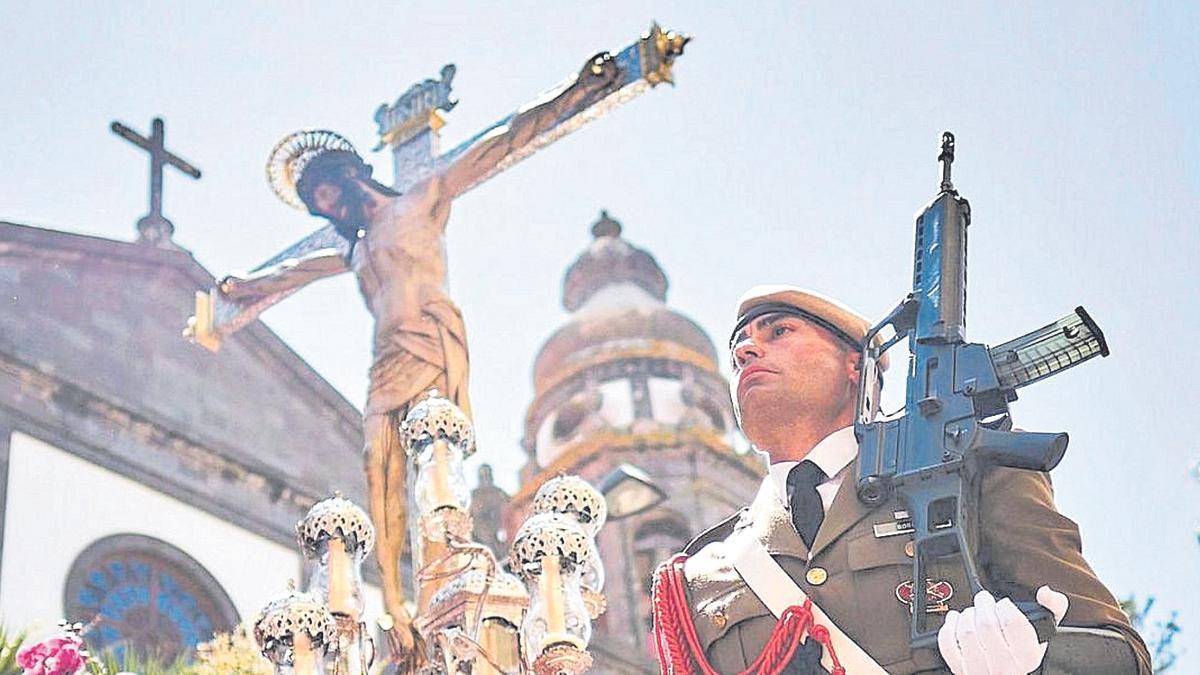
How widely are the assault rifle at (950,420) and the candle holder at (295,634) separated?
9.68 feet

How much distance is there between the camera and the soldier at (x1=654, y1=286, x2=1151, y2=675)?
5027 millimetres

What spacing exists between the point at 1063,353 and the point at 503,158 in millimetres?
6884

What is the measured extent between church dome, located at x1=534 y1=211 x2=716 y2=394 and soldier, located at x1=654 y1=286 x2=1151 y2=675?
625 inches

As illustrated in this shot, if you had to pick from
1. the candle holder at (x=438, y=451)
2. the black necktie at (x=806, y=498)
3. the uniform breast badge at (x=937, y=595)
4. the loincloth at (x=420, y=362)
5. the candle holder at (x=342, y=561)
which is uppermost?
the loincloth at (x=420, y=362)

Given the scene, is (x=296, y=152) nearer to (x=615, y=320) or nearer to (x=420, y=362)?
(x=420, y=362)

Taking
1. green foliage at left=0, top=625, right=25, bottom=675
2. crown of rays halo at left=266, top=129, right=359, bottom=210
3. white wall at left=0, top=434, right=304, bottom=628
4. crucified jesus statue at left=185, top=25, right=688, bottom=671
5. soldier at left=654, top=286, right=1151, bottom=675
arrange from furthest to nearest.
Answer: white wall at left=0, top=434, right=304, bottom=628 → crown of rays halo at left=266, top=129, right=359, bottom=210 → crucified jesus statue at left=185, top=25, right=688, bottom=671 → green foliage at left=0, top=625, right=25, bottom=675 → soldier at left=654, top=286, right=1151, bottom=675

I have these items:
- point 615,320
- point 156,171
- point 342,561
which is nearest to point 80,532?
point 156,171

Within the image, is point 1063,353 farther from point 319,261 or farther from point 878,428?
point 319,261

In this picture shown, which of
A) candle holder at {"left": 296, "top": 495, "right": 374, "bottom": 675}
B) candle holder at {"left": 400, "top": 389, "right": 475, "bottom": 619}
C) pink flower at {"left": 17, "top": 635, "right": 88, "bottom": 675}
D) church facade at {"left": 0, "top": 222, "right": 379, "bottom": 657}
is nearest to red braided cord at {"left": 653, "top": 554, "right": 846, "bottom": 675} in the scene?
candle holder at {"left": 296, "top": 495, "right": 374, "bottom": 675}

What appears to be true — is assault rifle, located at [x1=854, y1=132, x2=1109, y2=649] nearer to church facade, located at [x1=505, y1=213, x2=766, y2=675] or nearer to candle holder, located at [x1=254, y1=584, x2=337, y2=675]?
candle holder, located at [x1=254, y1=584, x2=337, y2=675]

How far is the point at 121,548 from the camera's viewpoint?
49.8ft

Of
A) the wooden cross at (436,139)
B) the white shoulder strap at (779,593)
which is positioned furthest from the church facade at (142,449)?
the white shoulder strap at (779,593)

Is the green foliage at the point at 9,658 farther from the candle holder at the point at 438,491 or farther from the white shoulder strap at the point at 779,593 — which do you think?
the white shoulder strap at the point at 779,593

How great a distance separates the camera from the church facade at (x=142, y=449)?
581 inches
